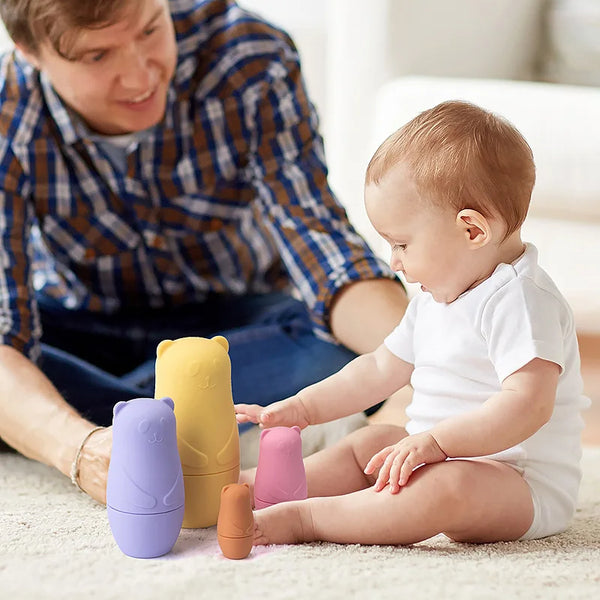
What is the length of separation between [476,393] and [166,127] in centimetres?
74

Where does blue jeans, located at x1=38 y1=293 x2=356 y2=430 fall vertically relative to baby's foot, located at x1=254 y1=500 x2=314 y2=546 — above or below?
below

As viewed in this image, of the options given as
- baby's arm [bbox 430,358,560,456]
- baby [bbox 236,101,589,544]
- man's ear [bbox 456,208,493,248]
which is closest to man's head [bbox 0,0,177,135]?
baby [bbox 236,101,589,544]

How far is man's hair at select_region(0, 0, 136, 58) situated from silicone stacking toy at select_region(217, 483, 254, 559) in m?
0.63

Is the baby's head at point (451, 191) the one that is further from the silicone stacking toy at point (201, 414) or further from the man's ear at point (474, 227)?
the silicone stacking toy at point (201, 414)

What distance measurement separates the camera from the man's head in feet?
4.10

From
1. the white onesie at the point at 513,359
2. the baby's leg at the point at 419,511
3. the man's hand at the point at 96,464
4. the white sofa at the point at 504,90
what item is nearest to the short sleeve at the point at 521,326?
the white onesie at the point at 513,359

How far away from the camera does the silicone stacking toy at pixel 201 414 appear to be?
0.98 meters

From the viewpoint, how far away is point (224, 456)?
1.01 metres

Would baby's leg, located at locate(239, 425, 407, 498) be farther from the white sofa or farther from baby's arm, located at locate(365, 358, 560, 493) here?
the white sofa

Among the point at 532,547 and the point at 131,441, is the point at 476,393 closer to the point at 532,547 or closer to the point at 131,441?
the point at 532,547

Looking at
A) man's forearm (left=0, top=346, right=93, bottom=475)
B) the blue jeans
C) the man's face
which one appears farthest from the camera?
the blue jeans

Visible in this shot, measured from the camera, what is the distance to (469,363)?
1006 mm

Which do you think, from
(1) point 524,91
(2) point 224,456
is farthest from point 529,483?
(1) point 524,91

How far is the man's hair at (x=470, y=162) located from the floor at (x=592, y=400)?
0.80 metres
